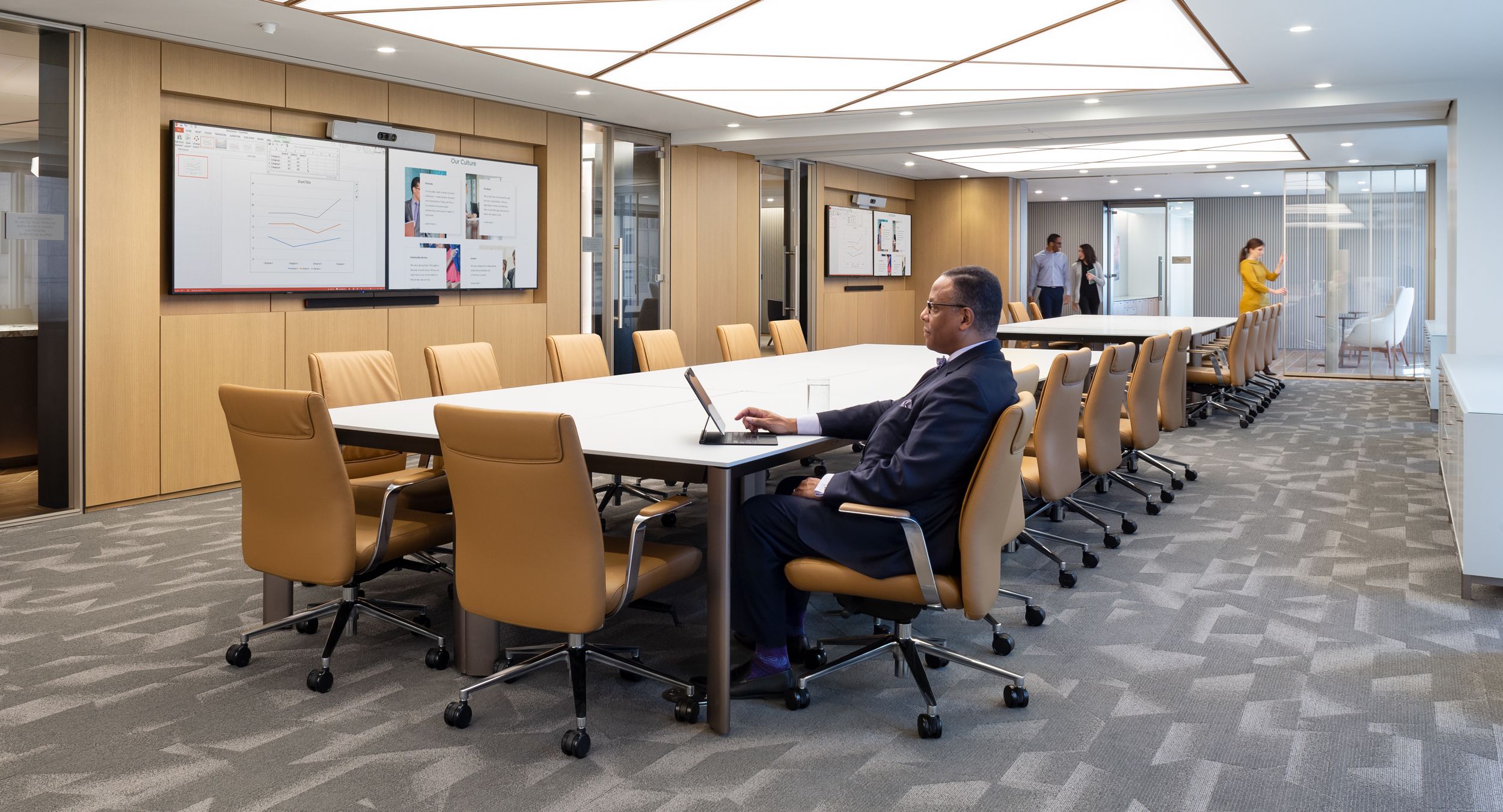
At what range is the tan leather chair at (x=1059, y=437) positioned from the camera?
14.3 feet

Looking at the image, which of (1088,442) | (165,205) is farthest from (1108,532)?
(165,205)

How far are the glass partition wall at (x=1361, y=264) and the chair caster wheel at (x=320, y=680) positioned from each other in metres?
12.8

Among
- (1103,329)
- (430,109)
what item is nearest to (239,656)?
(430,109)

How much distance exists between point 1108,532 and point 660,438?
107 inches

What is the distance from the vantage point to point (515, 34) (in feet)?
21.2

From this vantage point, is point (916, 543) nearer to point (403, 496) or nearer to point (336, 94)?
point (403, 496)

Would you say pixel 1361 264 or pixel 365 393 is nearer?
pixel 365 393

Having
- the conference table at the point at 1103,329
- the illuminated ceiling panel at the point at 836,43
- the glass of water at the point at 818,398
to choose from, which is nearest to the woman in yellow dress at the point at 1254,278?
the conference table at the point at 1103,329

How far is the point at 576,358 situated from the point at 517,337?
119 inches

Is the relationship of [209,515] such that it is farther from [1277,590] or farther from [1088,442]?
[1277,590]

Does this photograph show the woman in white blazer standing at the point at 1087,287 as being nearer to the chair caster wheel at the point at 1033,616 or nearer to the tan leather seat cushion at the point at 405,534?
the chair caster wheel at the point at 1033,616

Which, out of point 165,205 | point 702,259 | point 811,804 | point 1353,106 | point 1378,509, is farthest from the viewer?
point 702,259

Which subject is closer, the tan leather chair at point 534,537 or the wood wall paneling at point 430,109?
the tan leather chair at point 534,537

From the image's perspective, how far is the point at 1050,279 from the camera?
15477mm
